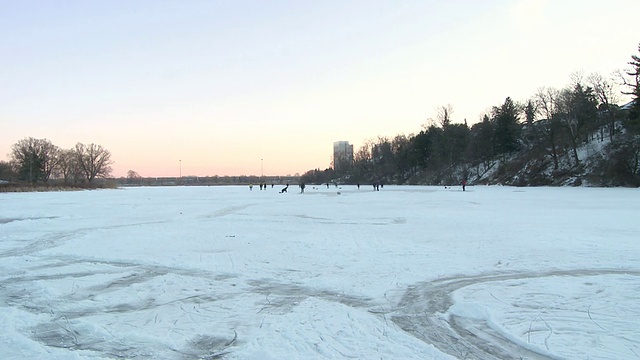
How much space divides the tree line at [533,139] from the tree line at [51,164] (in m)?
76.4

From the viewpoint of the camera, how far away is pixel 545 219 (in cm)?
1598

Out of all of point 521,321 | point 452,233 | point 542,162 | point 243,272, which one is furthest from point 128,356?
point 542,162

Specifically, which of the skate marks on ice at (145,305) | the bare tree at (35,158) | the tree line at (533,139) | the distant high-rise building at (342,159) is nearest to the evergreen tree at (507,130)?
the tree line at (533,139)

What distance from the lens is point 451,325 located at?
204 inches

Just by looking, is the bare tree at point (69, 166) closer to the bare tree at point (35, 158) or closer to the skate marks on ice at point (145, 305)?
the bare tree at point (35, 158)

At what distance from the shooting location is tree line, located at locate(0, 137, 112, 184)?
289 ft

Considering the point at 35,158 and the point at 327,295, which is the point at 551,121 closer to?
the point at 327,295

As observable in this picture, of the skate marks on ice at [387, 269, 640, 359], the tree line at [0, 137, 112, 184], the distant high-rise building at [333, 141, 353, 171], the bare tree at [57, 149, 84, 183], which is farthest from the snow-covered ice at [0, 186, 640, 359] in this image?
the distant high-rise building at [333, 141, 353, 171]

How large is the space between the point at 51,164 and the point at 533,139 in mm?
106247

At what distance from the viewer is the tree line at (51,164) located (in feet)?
289

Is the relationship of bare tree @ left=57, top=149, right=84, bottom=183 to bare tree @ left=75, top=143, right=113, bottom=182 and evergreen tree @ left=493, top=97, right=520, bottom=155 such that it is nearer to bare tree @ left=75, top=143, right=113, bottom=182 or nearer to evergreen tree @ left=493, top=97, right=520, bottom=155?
bare tree @ left=75, top=143, right=113, bottom=182

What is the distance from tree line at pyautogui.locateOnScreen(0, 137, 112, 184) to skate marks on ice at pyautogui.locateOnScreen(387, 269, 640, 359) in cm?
9053

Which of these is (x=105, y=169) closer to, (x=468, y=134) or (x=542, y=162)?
(x=468, y=134)

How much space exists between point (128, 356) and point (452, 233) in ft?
35.2
